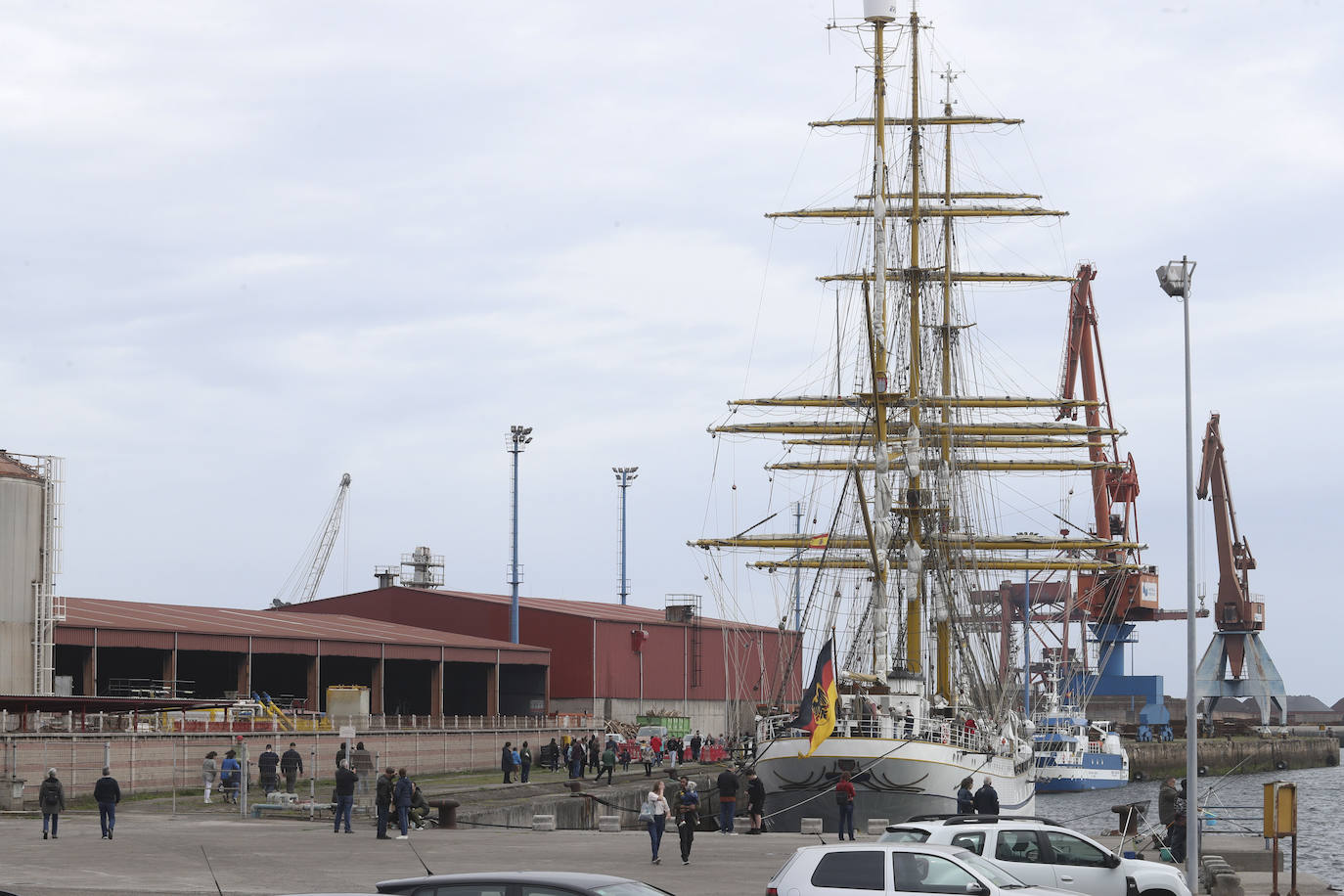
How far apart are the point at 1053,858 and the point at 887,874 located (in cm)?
494

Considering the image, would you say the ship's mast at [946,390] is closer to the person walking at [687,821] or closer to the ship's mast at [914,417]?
the ship's mast at [914,417]

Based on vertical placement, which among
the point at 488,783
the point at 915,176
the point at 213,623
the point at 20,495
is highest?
the point at 915,176

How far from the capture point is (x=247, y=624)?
6844 cm

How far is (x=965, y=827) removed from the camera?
2164 cm

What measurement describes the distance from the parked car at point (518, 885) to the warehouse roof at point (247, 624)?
47.5 metres

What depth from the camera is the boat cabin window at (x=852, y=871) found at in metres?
17.7

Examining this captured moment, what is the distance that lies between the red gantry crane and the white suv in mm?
118810

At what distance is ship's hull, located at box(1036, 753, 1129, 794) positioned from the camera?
97.5 metres

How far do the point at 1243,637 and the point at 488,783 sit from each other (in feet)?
351

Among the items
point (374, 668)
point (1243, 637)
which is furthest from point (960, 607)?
point (1243, 637)

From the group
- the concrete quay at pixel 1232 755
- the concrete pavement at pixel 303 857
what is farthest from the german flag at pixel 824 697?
the concrete quay at pixel 1232 755

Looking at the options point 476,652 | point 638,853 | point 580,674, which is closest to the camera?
point 638,853

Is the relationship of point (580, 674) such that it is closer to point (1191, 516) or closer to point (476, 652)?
point (476, 652)

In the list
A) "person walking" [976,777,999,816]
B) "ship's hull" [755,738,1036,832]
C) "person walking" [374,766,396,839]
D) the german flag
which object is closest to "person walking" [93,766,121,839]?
"person walking" [374,766,396,839]
